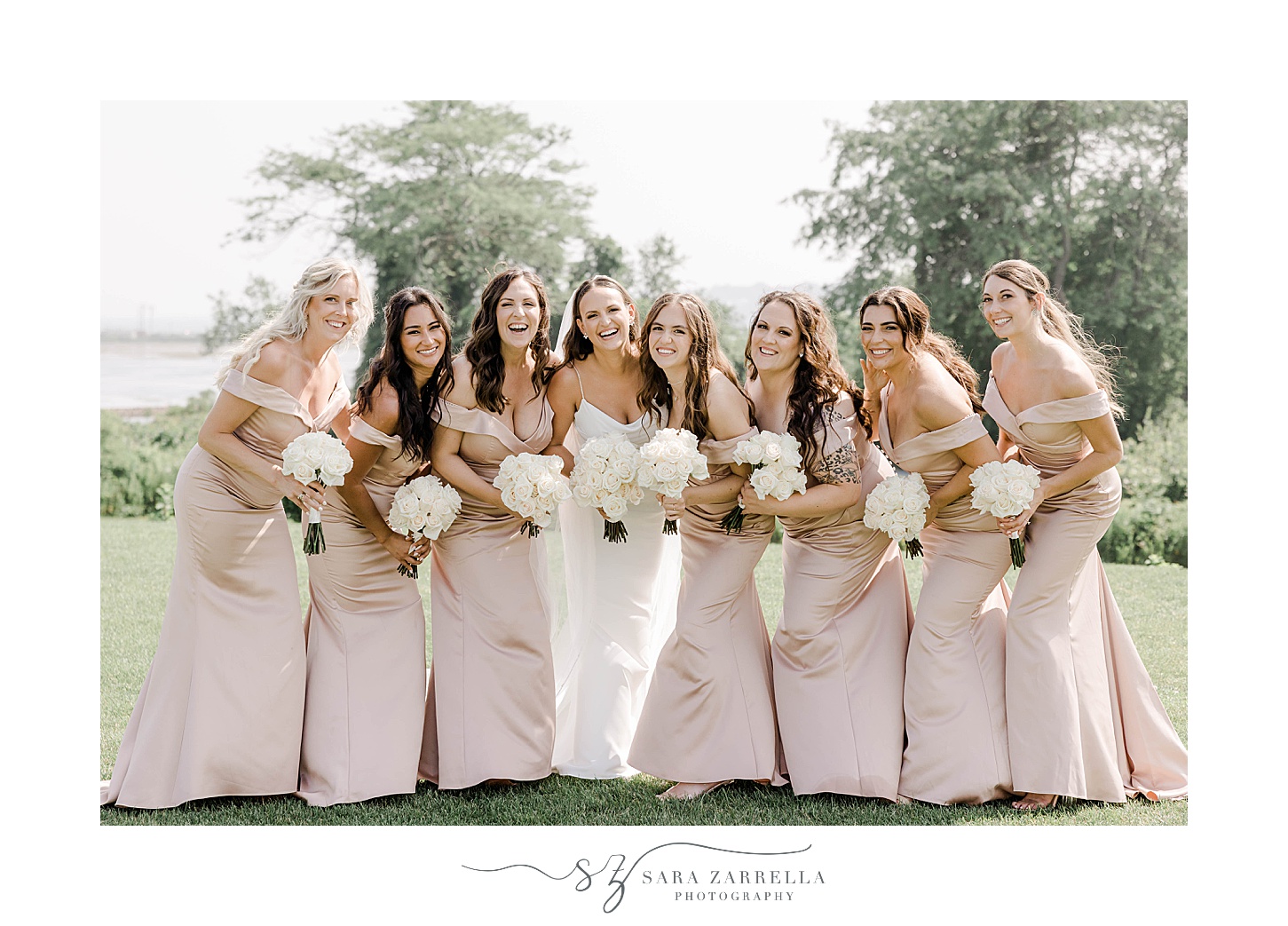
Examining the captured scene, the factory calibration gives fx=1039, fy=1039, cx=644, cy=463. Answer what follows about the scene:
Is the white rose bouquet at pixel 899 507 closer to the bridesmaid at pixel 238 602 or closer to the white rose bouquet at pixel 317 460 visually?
the white rose bouquet at pixel 317 460

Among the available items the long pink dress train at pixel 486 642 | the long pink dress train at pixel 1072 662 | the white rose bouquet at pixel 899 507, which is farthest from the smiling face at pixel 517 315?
the long pink dress train at pixel 1072 662

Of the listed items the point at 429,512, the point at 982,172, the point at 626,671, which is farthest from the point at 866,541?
the point at 982,172

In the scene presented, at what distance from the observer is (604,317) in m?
6.27

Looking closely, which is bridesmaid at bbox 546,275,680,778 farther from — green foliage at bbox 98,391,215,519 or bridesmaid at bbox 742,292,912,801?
green foliage at bbox 98,391,215,519

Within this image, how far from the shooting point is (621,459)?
233 inches

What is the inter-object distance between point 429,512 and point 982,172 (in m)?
24.4

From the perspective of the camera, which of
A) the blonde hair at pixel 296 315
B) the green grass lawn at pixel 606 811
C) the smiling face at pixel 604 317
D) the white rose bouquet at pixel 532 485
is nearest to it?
the green grass lawn at pixel 606 811

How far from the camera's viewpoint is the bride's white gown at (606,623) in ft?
21.2

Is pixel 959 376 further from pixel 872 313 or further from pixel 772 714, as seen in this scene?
pixel 772 714

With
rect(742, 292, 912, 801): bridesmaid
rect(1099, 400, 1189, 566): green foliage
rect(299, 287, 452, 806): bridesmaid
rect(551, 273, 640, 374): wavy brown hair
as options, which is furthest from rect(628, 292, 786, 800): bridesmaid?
rect(1099, 400, 1189, 566): green foliage

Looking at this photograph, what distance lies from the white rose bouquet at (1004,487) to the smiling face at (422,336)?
311 centimetres

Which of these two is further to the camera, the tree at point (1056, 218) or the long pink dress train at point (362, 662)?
the tree at point (1056, 218)

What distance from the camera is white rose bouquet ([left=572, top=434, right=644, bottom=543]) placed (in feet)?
19.5

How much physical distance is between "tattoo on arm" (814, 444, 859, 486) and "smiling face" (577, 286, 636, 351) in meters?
1.46
